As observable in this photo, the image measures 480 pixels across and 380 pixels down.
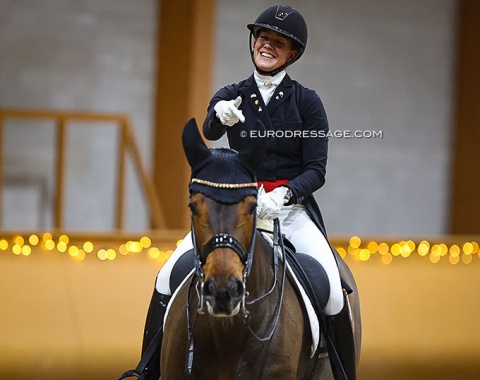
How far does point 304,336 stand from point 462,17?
8194mm

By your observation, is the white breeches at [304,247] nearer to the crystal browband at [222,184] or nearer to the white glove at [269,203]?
the white glove at [269,203]

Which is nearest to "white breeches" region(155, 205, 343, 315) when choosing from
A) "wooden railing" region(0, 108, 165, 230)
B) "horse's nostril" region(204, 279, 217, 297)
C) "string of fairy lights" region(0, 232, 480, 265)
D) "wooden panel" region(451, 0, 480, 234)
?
"horse's nostril" region(204, 279, 217, 297)

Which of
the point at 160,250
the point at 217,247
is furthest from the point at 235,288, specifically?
the point at 160,250

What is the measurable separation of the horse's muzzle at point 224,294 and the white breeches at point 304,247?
833 millimetres

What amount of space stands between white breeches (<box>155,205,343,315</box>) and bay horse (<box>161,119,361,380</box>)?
21 centimetres

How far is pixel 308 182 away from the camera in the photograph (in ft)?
12.2

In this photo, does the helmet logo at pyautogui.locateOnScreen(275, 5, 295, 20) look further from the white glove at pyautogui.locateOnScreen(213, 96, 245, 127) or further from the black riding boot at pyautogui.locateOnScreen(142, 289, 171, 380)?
the black riding boot at pyautogui.locateOnScreen(142, 289, 171, 380)

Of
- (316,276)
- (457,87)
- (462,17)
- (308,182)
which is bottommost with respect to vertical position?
(316,276)

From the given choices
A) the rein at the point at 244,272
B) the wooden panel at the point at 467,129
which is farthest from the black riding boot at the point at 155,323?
the wooden panel at the point at 467,129

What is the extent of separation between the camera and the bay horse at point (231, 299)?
9.96 feet

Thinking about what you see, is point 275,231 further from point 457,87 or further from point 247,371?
point 457,87

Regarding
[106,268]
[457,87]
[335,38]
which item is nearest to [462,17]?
[457,87]

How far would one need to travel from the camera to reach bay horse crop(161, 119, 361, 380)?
3035 millimetres

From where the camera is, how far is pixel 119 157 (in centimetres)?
892
